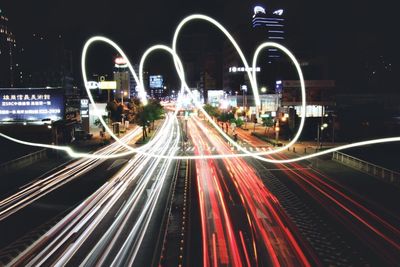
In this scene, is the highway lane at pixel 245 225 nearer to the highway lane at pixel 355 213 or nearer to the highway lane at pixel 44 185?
the highway lane at pixel 355 213

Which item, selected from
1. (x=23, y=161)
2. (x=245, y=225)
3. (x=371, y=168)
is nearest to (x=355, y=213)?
(x=245, y=225)

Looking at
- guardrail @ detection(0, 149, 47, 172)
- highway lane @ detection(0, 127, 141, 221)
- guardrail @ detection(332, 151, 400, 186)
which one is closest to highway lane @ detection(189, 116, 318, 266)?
guardrail @ detection(332, 151, 400, 186)

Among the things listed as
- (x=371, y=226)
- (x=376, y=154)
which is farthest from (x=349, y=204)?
(x=376, y=154)

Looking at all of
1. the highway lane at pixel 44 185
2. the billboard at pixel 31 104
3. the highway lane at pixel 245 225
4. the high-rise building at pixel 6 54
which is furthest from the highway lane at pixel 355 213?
the high-rise building at pixel 6 54

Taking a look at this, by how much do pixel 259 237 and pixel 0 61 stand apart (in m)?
124

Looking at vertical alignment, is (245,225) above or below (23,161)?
below

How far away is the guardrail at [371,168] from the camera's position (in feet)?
100

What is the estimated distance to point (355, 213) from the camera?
22.9 m

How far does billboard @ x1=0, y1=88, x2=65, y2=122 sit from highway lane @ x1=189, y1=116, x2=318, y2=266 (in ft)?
99.0

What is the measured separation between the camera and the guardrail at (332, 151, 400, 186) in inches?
1201

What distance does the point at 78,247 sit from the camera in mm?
17719

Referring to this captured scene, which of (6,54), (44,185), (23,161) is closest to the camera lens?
(44,185)

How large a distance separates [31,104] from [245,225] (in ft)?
145

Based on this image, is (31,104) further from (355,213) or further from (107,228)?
(355,213)
